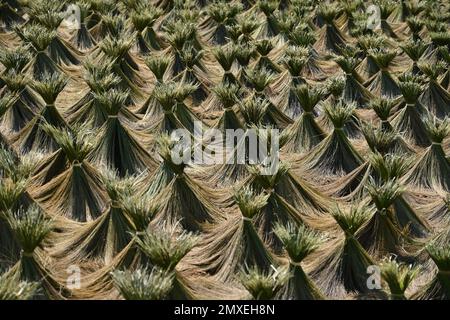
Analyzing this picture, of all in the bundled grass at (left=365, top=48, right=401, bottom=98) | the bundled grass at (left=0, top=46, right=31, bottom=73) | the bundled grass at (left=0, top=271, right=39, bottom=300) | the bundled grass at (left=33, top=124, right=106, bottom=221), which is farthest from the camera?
the bundled grass at (left=365, top=48, right=401, bottom=98)

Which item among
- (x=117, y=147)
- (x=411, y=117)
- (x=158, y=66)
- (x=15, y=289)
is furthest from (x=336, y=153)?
(x=15, y=289)

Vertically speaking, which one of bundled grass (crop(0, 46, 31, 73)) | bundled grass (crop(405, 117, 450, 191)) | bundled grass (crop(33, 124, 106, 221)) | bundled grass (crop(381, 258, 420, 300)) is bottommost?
bundled grass (crop(381, 258, 420, 300))

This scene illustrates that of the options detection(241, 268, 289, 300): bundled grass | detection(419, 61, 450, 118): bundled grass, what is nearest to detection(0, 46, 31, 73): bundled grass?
detection(241, 268, 289, 300): bundled grass

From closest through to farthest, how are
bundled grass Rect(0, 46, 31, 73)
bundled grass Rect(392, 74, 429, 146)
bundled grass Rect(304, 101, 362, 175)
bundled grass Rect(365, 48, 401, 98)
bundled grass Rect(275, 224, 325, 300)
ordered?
bundled grass Rect(275, 224, 325, 300) < bundled grass Rect(304, 101, 362, 175) < bundled grass Rect(392, 74, 429, 146) < bundled grass Rect(0, 46, 31, 73) < bundled grass Rect(365, 48, 401, 98)

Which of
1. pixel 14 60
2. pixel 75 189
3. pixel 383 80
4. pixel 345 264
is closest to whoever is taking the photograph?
pixel 345 264

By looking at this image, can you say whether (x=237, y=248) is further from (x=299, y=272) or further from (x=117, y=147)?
(x=117, y=147)

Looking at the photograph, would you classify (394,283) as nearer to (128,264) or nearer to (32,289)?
(128,264)

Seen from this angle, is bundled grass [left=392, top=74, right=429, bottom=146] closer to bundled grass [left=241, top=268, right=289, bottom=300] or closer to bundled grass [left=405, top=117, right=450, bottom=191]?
bundled grass [left=405, top=117, right=450, bottom=191]

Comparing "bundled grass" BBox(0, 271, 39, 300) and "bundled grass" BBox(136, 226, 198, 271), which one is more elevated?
"bundled grass" BBox(136, 226, 198, 271)

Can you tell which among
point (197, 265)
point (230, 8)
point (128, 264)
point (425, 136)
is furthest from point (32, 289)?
point (230, 8)

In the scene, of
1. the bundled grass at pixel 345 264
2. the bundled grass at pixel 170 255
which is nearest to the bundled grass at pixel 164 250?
the bundled grass at pixel 170 255

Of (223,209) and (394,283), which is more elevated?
(223,209)
